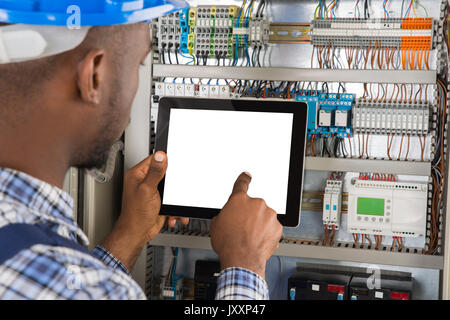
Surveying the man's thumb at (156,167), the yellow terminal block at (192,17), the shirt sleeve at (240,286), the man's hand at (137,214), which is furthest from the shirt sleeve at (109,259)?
the yellow terminal block at (192,17)

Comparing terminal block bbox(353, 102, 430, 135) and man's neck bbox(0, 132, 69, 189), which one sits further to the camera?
terminal block bbox(353, 102, 430, 135)

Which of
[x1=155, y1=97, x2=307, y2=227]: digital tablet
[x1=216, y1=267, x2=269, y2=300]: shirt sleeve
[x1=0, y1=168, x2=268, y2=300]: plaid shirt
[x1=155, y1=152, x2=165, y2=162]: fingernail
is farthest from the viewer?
[x1=155, y1=97, x2=307, y2=227]: digital tablet

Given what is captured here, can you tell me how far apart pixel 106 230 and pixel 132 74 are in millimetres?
1616

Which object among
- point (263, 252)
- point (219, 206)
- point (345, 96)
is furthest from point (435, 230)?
point (263, 252)

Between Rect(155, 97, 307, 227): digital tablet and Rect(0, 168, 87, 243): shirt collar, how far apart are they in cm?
92

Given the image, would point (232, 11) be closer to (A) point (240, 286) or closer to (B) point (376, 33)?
(B) point (376, 33)

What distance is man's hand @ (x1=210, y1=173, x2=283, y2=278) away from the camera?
0.90 metres

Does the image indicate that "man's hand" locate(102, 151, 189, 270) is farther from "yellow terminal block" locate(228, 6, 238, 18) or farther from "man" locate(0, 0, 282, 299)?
"yellow terminal block" locate(228, 6, 238, 18)

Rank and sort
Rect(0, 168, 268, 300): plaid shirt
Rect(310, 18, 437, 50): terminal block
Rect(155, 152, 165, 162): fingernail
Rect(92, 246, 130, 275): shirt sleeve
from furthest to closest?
Rect(310, 18, 437, 50): terminal block, Rect(155, 152, 165, 162): fingernail, Rect(92, 246, 130, 275): shirt sleeve, Rect(0, 168, 268, 300): plaid shirt

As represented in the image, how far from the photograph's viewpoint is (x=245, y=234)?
941mm

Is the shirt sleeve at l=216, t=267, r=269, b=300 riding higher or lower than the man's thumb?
lower

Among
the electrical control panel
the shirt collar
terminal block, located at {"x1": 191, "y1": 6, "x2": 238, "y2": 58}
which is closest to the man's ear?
the shirt collar

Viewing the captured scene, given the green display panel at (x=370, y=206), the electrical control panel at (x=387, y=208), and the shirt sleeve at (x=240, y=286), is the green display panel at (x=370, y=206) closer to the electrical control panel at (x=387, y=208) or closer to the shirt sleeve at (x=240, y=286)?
the electrical control panel at (x=387, y=208)

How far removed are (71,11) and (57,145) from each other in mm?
191
